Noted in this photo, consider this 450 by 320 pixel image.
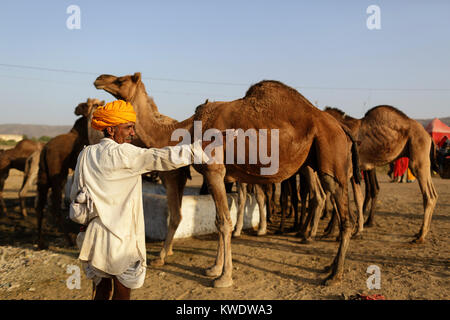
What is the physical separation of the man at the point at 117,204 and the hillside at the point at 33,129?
14645 centimetres

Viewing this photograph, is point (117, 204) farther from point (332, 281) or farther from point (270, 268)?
point (270, 268)

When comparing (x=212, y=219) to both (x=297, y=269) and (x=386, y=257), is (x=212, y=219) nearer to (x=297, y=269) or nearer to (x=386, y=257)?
(x=297, y=269)

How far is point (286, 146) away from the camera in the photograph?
17.0ft

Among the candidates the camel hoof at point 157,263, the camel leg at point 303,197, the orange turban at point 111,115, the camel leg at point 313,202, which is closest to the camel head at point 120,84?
the camel hoof at point 157,263

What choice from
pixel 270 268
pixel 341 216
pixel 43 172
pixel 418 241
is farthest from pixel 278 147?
pixel 43 172

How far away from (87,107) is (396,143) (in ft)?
22.0

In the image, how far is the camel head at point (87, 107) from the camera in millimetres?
8055

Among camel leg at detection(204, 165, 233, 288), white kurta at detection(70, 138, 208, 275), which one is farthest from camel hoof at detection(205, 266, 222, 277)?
white kurta at detection(70, 138, 208, 275)

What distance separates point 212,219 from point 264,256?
6.71ft

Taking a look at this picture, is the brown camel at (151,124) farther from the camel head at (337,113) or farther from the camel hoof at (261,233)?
the camel head at (337,113)

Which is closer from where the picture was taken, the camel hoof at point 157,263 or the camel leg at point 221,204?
the camel leg at point 221,204

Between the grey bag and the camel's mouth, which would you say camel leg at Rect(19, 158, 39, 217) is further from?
the grey bag

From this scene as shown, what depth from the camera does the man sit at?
2705 millimetres

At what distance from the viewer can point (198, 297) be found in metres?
4.63
